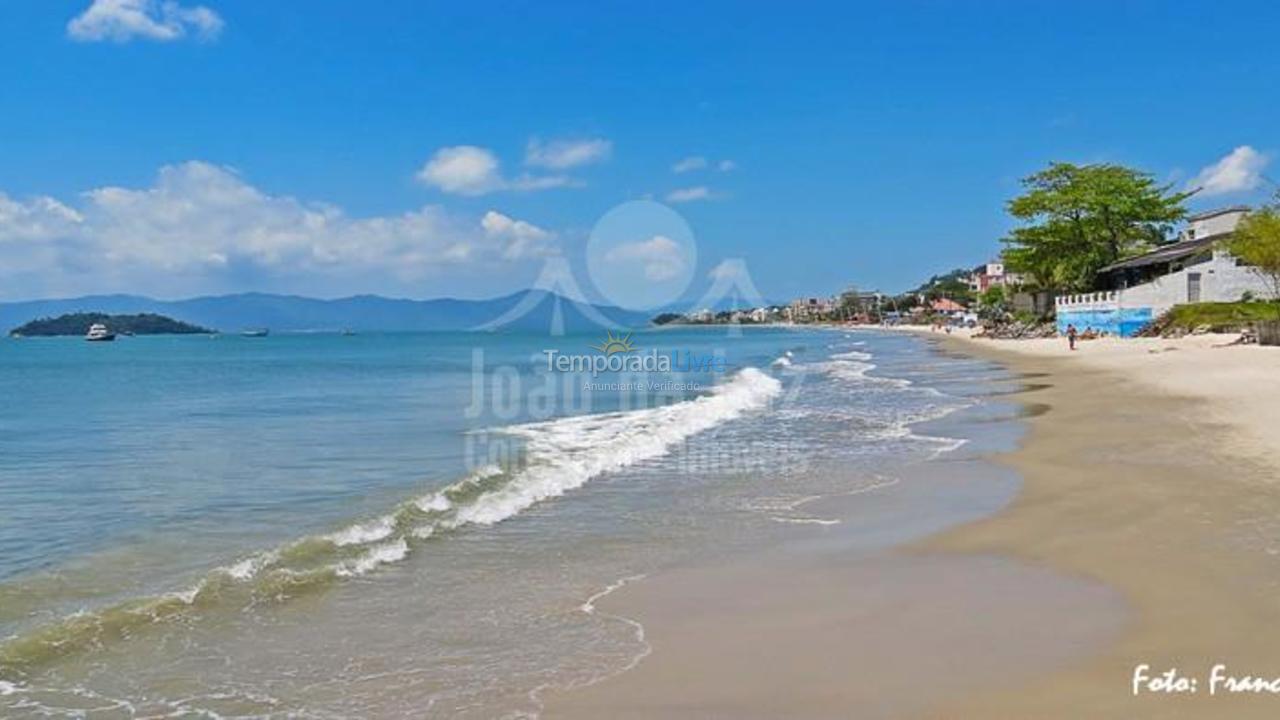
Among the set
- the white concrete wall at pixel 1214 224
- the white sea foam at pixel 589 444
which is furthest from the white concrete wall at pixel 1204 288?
the white sea foam at pixel 589 444

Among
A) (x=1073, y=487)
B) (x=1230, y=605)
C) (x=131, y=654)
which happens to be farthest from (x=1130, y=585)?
(x=131, y=654)

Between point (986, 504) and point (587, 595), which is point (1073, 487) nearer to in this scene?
point (986, 504)

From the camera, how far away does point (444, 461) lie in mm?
18609

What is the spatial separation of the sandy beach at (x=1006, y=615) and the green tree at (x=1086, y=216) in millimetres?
67122

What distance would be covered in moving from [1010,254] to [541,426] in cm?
6797

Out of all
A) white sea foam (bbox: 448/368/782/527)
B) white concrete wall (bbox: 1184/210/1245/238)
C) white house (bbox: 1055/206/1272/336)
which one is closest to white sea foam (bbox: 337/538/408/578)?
white sea foam (bbox: 448/368/782/527)

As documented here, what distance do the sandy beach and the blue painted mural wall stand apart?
165ft

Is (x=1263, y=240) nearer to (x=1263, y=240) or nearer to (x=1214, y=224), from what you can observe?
(x=1263, y=240)

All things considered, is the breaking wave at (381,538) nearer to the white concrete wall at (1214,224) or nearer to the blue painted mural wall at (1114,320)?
A: the blue painted mural wall at (1114,320)

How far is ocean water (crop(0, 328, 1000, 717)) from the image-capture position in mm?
6758

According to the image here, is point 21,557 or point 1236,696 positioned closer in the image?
point 1236,696

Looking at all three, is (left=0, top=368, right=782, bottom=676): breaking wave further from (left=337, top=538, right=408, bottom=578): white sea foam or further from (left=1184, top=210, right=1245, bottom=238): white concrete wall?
(left=1184, top=210, right=1245, bottom=238): white concrete wall

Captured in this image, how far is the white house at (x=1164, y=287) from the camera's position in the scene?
182 feet

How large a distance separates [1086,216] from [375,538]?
76.6 metres
